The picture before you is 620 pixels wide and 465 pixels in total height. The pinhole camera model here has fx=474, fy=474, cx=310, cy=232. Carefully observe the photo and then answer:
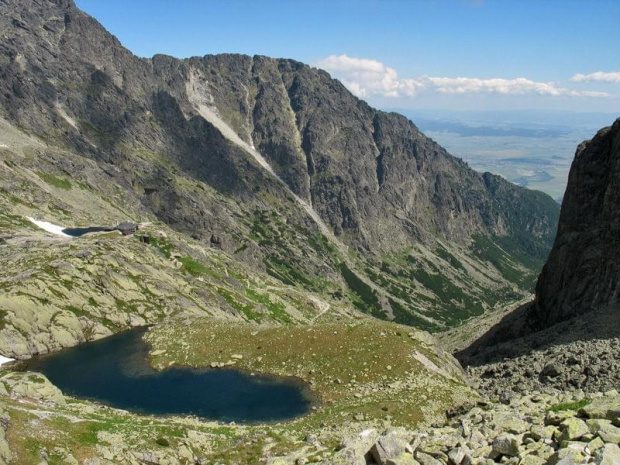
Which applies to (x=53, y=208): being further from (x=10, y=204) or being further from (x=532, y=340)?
(x=532, y=340)

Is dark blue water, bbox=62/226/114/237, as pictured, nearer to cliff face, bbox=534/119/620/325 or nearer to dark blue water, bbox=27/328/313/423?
dark blue water, bbox=27/328/313/423


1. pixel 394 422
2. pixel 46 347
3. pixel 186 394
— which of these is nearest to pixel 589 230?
pixel 394 422

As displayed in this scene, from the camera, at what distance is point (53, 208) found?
586 feet

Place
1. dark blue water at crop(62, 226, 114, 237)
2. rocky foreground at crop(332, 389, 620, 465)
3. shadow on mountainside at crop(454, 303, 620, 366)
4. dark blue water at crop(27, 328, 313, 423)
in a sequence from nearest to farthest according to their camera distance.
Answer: rocky foreground at crop(332, 389, 620, 465) → dark blue water at crop(27, 328, 313, 423) → shadow on mountainside at crop(454, 303, 620, 366) → dark blue water at crop(62, 226, 114, 237)

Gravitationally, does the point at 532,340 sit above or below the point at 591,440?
below

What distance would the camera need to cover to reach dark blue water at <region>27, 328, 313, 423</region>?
180ft

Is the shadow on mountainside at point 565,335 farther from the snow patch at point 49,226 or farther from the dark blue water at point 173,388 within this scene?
the snow patch at point 49,226

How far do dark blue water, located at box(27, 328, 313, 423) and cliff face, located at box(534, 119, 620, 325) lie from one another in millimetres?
59710

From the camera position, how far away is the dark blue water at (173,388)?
2165 inches

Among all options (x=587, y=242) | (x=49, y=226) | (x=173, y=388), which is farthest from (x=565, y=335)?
(x=49, y=226)

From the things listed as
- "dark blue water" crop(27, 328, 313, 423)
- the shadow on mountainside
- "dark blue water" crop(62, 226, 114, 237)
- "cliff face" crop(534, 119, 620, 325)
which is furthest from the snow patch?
"cliff face" crop(534, 119, 620, 325)

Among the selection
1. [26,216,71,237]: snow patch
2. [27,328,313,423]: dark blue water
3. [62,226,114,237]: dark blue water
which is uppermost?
[26,216,71,237]: snow patch

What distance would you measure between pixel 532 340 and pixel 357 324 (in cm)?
3390

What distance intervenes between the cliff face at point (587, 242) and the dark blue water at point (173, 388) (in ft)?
196
